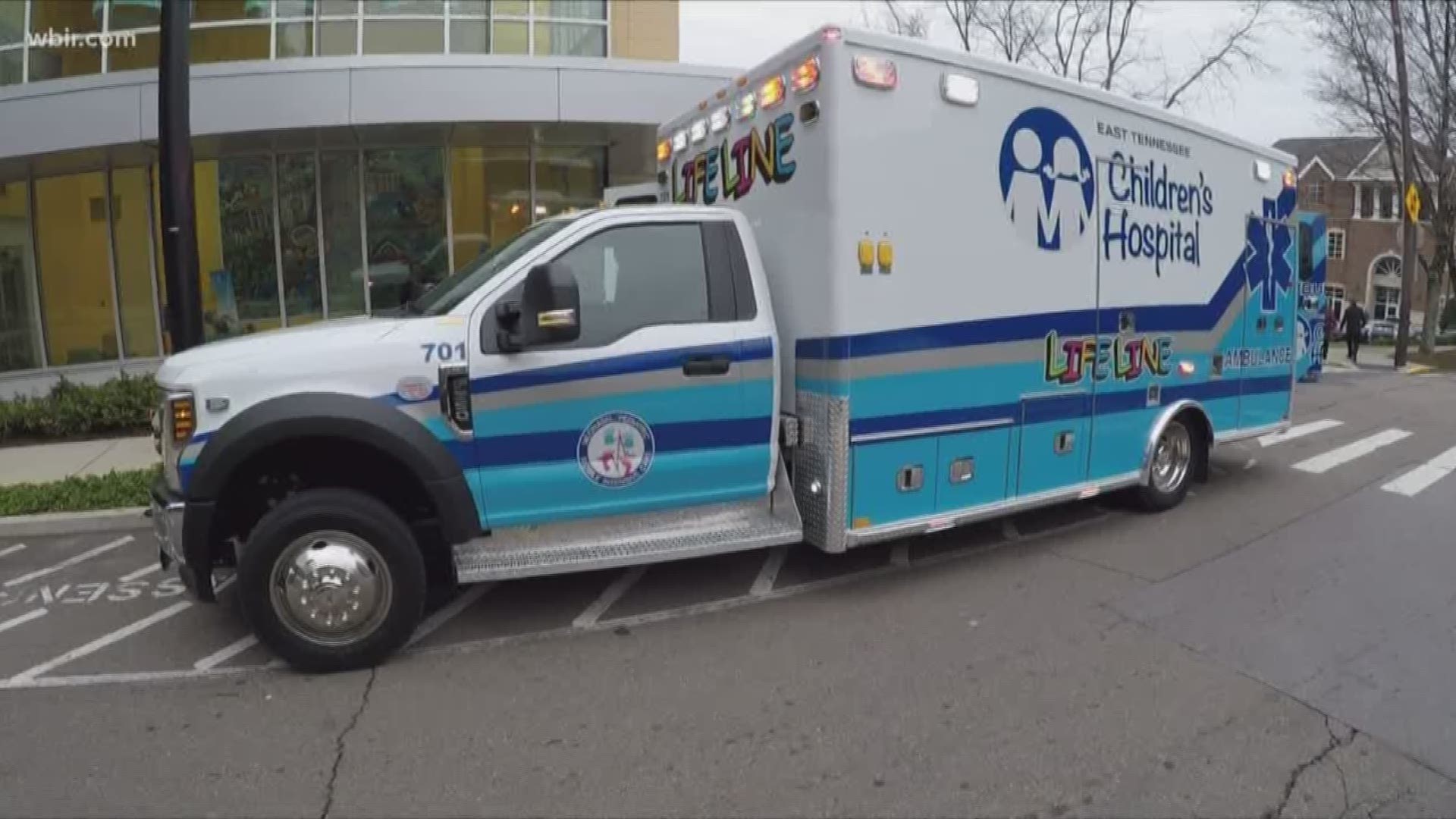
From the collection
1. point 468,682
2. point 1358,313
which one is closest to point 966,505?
point 468,682

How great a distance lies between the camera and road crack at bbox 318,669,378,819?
3324 mm

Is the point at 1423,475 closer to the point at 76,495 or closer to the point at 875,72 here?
the point at 875,72

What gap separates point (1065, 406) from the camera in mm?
6059

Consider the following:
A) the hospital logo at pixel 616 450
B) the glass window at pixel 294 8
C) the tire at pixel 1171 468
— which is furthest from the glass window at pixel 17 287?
the tire at pixel 1171 468

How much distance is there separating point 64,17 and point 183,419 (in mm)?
13775

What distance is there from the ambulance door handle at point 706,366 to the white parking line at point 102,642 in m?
3.13

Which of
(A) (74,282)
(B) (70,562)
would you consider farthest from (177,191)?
(A) (74,282)

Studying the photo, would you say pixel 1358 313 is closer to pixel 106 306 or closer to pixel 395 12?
pixel 395 12

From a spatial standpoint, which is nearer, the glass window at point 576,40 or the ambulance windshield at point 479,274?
the ambulance windshield at point 479,274

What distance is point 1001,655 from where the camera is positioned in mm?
4500

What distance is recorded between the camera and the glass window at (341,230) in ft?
46.3

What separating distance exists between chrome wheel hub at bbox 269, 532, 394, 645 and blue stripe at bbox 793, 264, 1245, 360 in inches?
93.7

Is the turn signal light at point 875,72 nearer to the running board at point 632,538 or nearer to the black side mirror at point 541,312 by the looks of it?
the black side mirror at point 541,312

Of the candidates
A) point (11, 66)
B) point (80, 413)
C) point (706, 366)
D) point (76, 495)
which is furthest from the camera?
point (11, 66)
